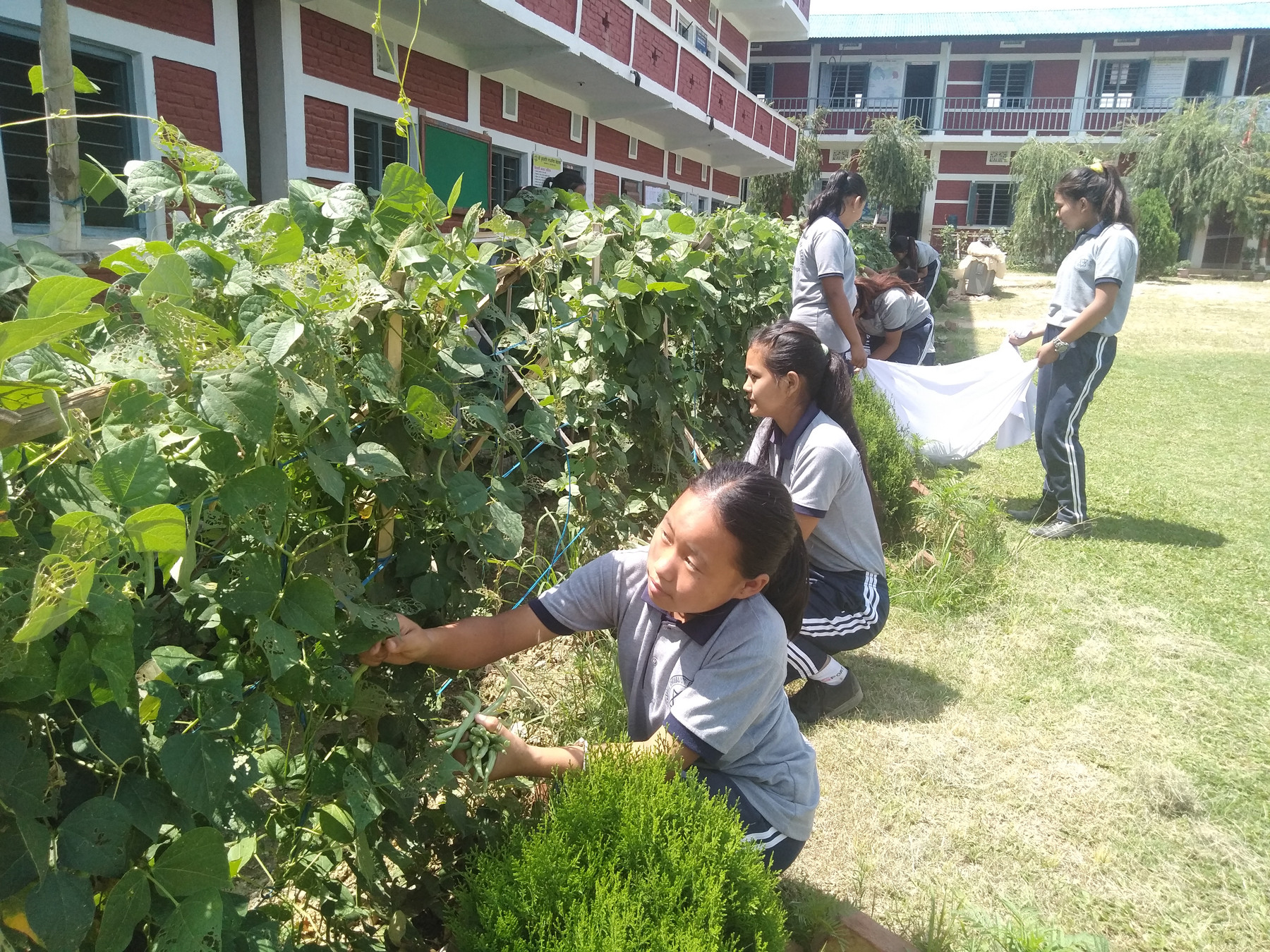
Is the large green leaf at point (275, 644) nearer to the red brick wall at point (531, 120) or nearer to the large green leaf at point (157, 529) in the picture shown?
the large green leaf at point (157, 529)

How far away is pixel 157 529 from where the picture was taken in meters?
0.86

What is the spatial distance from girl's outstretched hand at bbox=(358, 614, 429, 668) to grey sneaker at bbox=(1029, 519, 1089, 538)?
173 inches

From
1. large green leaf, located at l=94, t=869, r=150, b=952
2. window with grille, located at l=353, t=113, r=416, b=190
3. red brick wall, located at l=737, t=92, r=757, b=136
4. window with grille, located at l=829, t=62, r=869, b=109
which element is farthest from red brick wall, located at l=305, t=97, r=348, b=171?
window with grille, located at l=829, t=62, r=869, b=109

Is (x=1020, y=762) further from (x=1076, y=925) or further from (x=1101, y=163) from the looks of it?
(x=1101, y=163)

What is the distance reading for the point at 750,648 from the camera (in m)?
1.71

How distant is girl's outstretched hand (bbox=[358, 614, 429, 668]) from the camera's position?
1.42 m

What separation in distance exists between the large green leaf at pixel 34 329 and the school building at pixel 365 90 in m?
0.67

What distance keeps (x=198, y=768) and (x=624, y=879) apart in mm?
696

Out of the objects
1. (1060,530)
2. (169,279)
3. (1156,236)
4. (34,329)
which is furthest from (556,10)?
(1156,236)

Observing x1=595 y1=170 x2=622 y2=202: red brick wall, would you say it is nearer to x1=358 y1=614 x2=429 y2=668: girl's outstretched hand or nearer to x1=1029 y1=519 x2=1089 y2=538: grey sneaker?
x1=1029 y1=519 x2=1089 y2=538: grey sneaker

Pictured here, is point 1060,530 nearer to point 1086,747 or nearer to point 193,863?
point 1086,747

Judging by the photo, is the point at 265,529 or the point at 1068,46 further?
the point at 1068,46

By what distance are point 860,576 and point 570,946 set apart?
6.55 feet

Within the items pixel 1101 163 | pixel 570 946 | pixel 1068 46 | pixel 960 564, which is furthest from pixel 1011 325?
pixel 1068 46
